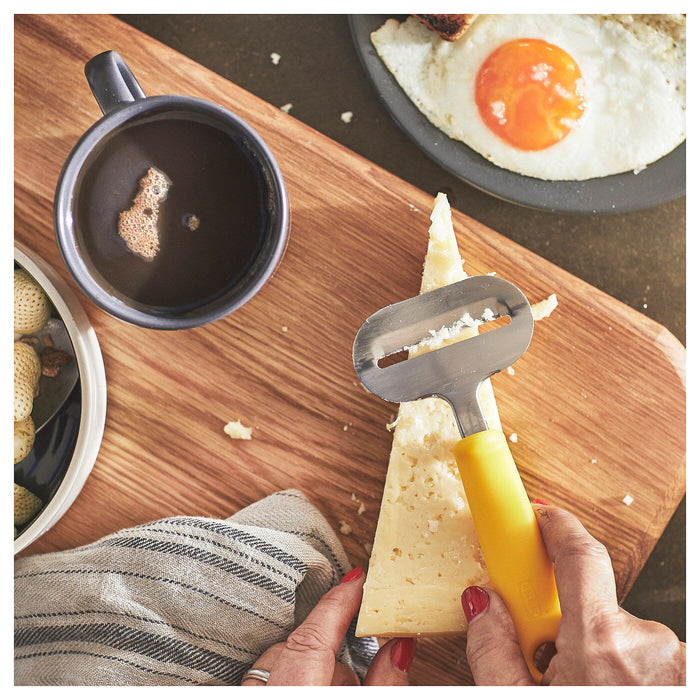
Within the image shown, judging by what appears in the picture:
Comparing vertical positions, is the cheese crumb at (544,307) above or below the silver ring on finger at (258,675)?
above

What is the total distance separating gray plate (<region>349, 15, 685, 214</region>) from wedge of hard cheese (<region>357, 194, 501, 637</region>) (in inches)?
4.9

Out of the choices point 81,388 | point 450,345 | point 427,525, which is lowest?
point 427,525

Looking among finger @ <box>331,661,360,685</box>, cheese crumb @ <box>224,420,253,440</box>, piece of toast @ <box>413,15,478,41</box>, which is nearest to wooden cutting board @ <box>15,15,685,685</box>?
cheese crumb @ <box>224,420,253,440</box>

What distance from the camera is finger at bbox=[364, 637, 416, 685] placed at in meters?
0.92

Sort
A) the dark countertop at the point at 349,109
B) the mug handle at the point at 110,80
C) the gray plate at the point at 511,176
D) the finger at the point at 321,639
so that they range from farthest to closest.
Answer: the dark countertop at the point at 349,109
the gray plate at the point at 511,176
the finger at the point at 321,639
the mug handle at the point at 110,80

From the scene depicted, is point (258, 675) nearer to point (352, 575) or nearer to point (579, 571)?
point (352, 575)

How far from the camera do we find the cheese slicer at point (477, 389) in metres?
0.78

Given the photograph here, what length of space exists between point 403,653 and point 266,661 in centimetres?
21

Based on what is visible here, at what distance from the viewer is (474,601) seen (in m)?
0.83

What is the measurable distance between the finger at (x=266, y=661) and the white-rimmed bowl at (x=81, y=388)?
381 mm

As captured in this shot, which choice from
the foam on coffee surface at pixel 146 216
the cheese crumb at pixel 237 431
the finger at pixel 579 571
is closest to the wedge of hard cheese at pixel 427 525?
the finger at pixel 579 571

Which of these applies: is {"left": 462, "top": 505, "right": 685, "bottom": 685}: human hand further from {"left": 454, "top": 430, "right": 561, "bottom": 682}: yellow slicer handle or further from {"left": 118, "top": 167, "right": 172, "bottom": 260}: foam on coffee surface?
{"left": 118, "top": 167, "right": 172, "bottom": 260}: foam on coffee surface

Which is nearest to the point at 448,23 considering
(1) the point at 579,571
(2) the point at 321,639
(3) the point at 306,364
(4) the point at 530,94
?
(4) the point at 530,94

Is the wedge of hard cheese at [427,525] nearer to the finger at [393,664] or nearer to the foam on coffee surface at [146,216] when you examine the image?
the finger at [393,664]
